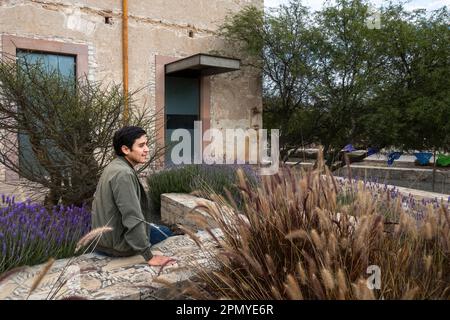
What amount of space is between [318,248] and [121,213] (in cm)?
155

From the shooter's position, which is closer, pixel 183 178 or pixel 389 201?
pixel 389 201

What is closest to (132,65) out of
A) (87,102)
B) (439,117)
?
(87,102)

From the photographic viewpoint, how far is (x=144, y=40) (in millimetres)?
9406

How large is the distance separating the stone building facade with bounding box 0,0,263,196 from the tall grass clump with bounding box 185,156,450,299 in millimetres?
5360

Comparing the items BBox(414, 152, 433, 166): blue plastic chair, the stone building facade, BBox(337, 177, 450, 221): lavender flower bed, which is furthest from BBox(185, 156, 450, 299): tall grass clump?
BBox(414, 152, 433, 166): blue plastic chair

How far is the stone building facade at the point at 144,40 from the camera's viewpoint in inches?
311

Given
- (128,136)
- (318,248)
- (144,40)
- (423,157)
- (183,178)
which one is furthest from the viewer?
(423,157)

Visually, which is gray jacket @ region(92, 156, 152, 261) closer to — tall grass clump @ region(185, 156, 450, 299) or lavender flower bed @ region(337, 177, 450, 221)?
tall grass clump @ region(185, 156, 450, 299)

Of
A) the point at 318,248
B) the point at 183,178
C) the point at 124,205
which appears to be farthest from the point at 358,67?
the point at 318,248

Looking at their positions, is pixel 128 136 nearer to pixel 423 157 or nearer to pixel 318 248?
pixel 318 248

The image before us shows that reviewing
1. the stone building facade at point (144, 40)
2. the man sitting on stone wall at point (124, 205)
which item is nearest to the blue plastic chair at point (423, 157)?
the stone building facade at point (144, 40)

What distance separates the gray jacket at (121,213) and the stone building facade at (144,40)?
14.8 ft

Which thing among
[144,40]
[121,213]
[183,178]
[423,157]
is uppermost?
[144,40]

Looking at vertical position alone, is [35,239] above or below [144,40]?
Result: below
